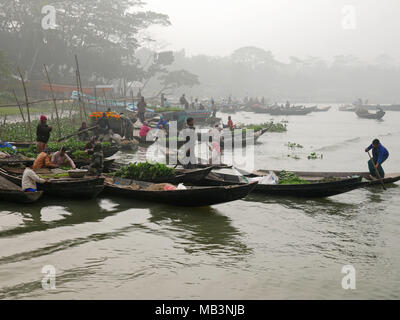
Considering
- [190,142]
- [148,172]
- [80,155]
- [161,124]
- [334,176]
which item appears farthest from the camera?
[161,124]

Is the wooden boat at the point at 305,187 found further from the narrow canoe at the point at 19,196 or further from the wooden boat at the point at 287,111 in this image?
the wooden boat at the point at 287,111

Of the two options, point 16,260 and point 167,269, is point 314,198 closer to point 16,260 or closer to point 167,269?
point 167,269

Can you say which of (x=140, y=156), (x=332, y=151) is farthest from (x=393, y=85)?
(x=140, y=156)

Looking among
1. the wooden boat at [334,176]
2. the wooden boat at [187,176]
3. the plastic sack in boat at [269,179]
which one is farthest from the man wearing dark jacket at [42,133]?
the plastic sack in boat at [269,179]

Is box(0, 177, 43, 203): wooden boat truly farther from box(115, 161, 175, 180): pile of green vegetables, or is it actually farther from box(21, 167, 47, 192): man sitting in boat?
box(115, 161, 175, 180): pile of green vegetables

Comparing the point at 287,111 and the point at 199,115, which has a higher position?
the point at 287,111

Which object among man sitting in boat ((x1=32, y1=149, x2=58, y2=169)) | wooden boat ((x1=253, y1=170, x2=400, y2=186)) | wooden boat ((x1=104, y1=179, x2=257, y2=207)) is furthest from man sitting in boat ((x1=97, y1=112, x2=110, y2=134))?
wooden boat ((x1=253, y1=170, x2=400, y2=186))

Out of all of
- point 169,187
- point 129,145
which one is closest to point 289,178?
point 169,187

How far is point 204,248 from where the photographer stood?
6824 millimetres

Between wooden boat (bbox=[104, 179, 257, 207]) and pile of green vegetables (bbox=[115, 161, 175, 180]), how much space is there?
253 millimetres

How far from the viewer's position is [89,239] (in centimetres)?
703

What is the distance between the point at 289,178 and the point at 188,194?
314cm

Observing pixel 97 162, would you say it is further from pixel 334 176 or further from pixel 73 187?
pixel 334 176
